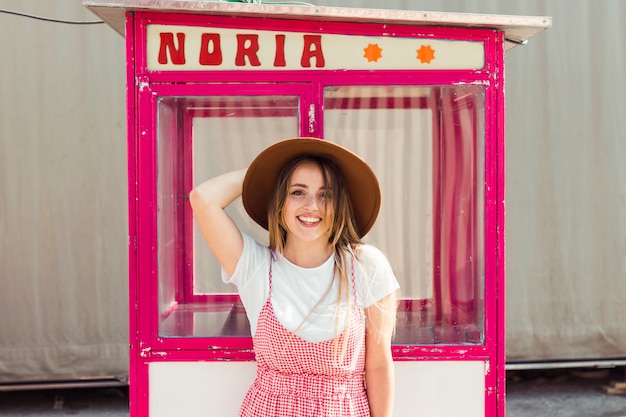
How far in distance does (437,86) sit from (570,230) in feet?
7.71

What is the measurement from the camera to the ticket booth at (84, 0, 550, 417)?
2.13 m

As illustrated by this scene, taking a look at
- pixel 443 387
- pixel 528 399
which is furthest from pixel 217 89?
pixel 528 399

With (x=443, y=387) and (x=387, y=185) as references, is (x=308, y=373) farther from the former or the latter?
(x=387, y=185)

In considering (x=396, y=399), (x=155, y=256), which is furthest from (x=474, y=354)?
(x=155, y=256)

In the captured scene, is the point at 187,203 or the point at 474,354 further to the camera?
the point at 187,203

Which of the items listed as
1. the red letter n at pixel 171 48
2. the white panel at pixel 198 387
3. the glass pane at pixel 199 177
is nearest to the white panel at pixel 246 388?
the white panel at pixel 198 387

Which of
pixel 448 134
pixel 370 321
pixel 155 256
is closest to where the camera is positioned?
pixel 370 321

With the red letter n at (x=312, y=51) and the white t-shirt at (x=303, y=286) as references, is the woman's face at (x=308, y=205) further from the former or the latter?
the red letter n at (x=312, y=51)

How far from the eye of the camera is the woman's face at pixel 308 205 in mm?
1890

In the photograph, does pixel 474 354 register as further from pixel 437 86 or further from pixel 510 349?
pixel 510 349

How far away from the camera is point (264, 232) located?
2.61 meters

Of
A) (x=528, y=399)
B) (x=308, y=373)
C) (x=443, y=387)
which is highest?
(x=308, y=373)

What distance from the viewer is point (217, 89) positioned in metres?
2.16

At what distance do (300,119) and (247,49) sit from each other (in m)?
0.26
